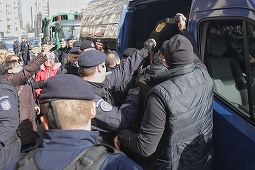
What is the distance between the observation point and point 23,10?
3900 inches

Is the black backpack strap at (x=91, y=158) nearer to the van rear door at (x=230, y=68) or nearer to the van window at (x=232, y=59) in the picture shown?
the van rear door at (x=230, y=68)

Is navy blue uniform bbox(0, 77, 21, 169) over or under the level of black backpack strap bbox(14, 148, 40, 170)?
under

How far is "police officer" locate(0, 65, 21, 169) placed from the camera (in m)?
2.30

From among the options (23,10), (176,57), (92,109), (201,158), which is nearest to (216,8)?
(176,57)

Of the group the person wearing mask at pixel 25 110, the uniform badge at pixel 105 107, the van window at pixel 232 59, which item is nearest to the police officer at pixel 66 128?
the uniform badge at pixel 105 107

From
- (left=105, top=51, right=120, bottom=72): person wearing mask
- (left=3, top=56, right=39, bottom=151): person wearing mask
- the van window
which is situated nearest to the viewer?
the van window

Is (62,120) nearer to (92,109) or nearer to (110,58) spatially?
(92,109)

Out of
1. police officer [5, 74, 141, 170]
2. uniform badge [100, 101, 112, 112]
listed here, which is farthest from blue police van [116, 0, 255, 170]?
police officer [5, 74, 141, 170]

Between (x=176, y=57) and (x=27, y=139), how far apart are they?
2064 millimetres

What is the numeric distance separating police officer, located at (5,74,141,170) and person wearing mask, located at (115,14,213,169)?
2.12ft

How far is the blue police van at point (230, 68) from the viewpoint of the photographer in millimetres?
1989

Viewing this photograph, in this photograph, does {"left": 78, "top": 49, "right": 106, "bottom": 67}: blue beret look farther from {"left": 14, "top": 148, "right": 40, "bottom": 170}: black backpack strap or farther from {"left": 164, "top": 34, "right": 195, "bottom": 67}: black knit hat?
{"left": 14, "top": 148, "right": 40, "bottom": 170}: black backpack strap

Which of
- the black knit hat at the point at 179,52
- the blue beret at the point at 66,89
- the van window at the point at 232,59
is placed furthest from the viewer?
the van window at the point at 232,59

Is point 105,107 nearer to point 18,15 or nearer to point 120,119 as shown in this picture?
point 120,119
